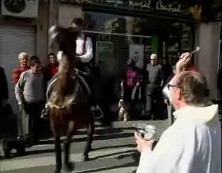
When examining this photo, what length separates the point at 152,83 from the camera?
12.7m

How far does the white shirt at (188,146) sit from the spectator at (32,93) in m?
5.88

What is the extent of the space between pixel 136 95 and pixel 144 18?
3.69 m

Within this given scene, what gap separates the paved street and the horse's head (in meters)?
2.70

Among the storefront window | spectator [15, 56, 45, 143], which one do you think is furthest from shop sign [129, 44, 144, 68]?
spectator [15, 56, 45, 143]

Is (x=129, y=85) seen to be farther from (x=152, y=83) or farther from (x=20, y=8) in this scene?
(x=20, y=8)

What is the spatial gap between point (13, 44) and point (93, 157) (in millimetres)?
6540

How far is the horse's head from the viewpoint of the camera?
4852 millimetres

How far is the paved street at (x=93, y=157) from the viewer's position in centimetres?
752

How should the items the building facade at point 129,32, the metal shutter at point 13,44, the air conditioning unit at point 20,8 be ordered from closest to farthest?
the air conditioning unit at point 20,8 < the metal shutter at point 13,44 < the building facade at point 129,32

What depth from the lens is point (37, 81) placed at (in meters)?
8.79

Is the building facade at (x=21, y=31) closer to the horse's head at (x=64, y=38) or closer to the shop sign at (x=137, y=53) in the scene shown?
the shop sign at (x=137, y=53)

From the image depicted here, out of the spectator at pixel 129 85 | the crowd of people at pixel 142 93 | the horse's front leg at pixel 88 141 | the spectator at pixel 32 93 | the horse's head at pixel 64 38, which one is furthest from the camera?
the spectator at pixel 129 85

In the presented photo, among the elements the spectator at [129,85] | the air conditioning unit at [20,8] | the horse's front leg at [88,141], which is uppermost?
the air conditioning unit at [20,8]

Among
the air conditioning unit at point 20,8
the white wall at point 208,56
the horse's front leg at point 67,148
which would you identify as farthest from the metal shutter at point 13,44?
the horse's front leg at point 67,148
